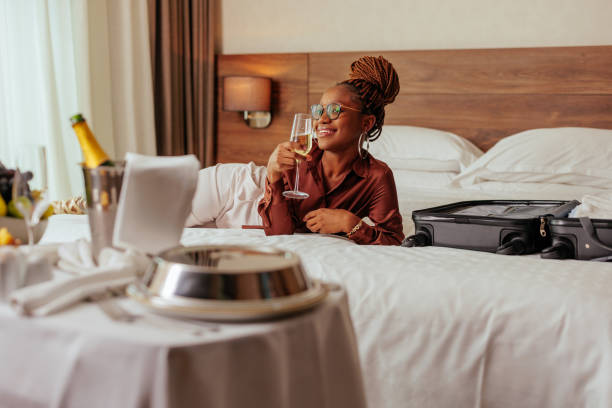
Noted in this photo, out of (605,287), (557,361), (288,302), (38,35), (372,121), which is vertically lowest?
(557,361)

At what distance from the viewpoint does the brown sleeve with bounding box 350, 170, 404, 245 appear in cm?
173

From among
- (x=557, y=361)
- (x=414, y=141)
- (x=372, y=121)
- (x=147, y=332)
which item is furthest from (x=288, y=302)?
(x=414, y=141)

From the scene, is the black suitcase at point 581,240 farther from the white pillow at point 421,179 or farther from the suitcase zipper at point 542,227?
the white pillow at point 421,179

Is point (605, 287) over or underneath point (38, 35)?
underneath

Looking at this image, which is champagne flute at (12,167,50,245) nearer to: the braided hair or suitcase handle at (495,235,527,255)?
suitcase handle at (495,235,527,255)

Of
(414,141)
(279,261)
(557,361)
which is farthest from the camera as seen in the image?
(414,141)

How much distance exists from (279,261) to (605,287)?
71 centimetres

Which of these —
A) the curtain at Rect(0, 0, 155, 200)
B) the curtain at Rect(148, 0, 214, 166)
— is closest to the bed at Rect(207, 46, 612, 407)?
the curtain at Rect(0, 0, 155, 200)

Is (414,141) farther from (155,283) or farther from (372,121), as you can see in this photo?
(155,283)

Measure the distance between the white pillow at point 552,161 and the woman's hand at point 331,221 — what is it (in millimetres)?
1423

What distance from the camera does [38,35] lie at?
3084 millimetres

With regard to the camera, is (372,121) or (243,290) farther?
(372,121)

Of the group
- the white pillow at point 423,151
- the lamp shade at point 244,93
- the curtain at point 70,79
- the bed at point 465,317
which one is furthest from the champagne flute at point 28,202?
the lamp shade at point 244,93

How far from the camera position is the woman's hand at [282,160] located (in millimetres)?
1693
